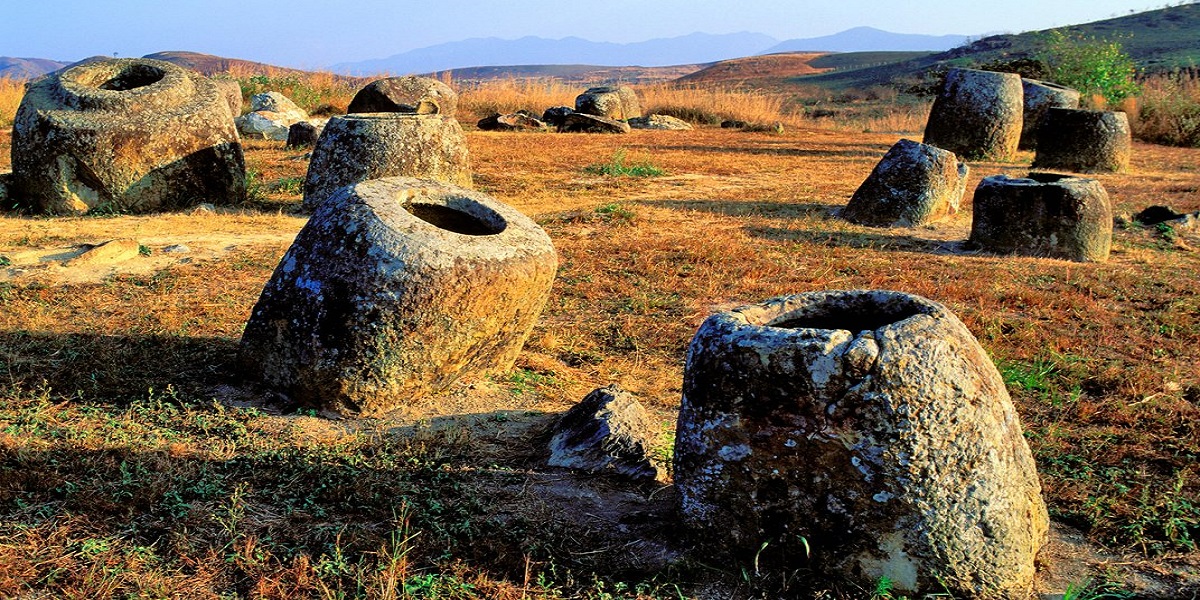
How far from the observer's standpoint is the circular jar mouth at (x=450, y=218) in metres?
5.36

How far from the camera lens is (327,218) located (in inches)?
187

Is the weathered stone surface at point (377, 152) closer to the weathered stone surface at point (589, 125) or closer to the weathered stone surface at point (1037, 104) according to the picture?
the weathered stone surface at point (589, 125)

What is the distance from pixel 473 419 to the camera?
4.62 meters

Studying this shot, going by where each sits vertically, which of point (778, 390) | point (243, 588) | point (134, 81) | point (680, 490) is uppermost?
point (134, 81)

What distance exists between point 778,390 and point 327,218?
272 cm

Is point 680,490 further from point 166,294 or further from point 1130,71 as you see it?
point 1130,71

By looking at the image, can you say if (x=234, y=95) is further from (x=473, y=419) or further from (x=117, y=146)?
(x=473, y=419)

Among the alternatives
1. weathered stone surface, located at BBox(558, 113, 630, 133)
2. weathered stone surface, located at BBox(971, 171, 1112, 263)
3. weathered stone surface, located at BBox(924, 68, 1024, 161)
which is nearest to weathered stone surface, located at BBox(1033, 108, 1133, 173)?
weathered stone surface, located at BBox(924, 68, 1024, 161)

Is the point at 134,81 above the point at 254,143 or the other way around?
above

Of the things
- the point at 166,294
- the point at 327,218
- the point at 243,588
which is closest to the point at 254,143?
the point at 166,294

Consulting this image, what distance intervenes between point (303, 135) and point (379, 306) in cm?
1206

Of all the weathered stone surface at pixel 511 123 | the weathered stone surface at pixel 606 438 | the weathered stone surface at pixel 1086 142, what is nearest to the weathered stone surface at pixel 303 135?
the weathered stone surface at pixel 511 123

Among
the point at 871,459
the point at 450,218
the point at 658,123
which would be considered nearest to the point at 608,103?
the point at 658,123

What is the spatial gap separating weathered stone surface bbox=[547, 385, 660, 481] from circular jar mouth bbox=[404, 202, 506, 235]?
1401 mm
